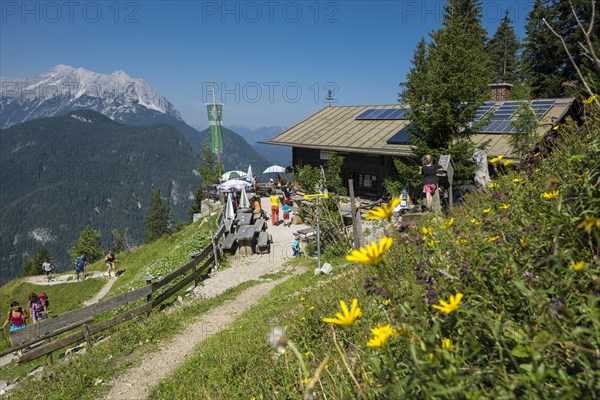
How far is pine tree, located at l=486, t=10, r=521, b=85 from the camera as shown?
147 feet

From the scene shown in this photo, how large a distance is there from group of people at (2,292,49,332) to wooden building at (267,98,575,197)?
1574 centimetres

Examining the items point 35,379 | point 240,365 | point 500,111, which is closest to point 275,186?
point 500,111

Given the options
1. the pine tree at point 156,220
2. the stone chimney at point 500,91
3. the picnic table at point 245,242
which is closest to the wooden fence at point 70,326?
the picnic table at point 245,242

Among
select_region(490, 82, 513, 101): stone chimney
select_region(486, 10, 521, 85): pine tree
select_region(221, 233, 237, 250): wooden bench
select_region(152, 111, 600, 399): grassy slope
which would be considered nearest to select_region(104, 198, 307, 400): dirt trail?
select_region(221, 233, 237, 250): wooden bench

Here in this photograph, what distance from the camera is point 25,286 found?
34938 mm

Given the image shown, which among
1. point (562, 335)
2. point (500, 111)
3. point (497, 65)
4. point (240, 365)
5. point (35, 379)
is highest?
point (497, 65)

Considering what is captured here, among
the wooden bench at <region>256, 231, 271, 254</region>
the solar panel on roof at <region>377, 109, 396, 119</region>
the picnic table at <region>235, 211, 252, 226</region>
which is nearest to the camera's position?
the wooden bench at <region>256, 231, 271, 254</region>

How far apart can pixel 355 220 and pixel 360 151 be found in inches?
435

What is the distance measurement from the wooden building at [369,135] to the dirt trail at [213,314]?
22.9 ft

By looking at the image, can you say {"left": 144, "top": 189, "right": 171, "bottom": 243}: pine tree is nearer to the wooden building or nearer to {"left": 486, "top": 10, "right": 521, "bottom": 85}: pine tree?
the wooden building

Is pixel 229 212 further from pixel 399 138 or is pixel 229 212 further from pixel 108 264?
pixel 108 264

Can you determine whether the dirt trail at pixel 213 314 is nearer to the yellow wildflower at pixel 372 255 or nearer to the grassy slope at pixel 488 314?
the grassy slope at pixel 488 314

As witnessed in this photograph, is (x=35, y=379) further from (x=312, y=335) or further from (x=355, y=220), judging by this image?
(x=355, y=220)

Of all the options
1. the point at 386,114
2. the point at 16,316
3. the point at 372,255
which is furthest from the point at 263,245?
the point at 372,255
